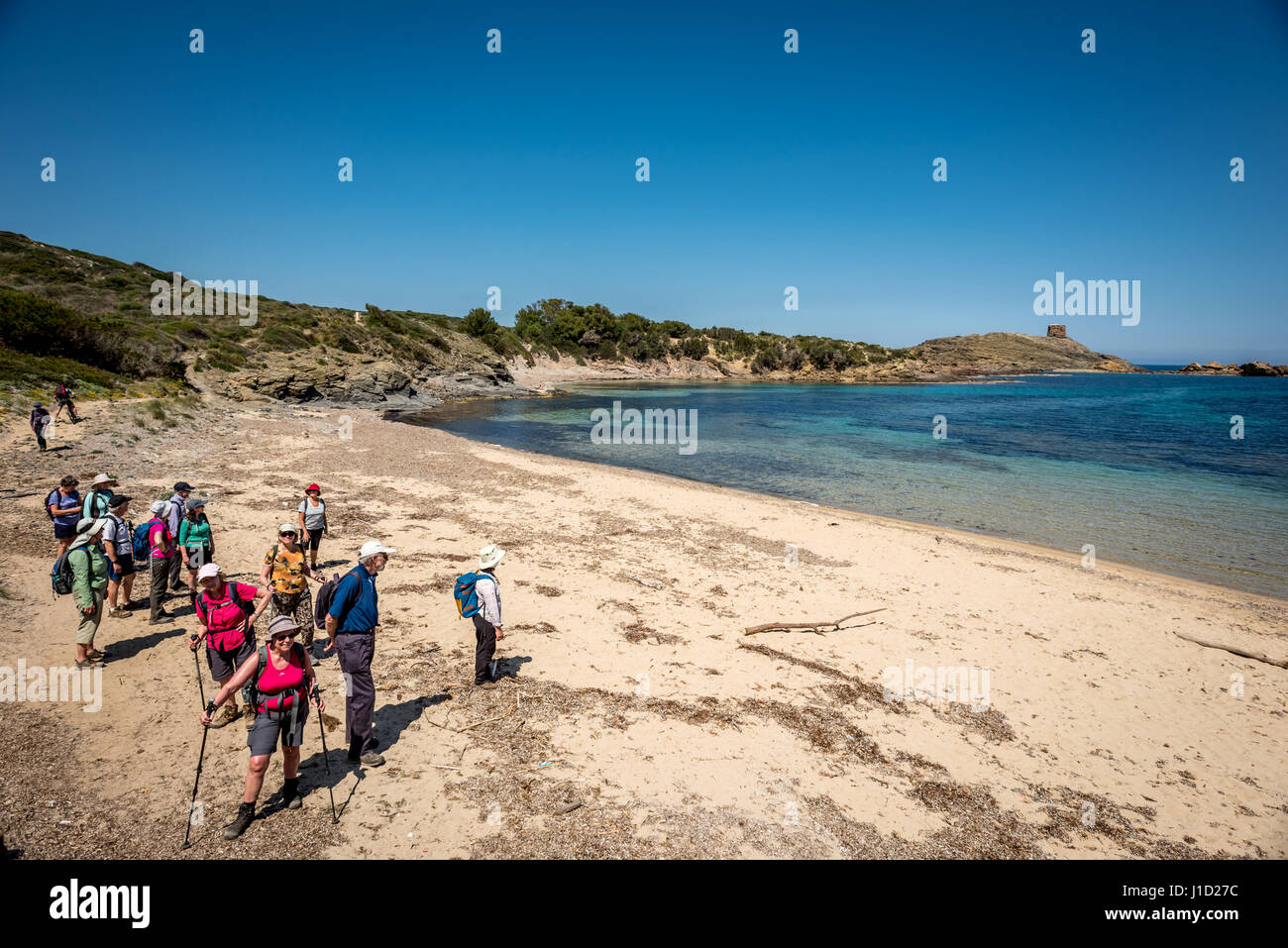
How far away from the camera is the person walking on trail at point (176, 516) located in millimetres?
8430

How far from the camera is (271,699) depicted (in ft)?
15.0

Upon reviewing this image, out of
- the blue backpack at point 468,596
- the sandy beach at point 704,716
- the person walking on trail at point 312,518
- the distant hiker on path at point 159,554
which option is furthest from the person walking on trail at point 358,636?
the person walking on trail at point 312,518

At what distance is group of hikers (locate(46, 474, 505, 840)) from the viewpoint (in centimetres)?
466

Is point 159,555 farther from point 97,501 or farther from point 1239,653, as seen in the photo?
point 1239,653

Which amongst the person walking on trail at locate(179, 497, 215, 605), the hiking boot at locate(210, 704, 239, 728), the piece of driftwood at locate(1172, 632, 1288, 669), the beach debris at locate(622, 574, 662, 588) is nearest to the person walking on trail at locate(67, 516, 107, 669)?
the person walking on trail at locate(179, 497, 215, 605)

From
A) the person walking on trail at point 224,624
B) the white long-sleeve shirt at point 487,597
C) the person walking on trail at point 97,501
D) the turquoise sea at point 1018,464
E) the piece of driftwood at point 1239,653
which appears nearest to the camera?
the person walking on trail at point 224,624

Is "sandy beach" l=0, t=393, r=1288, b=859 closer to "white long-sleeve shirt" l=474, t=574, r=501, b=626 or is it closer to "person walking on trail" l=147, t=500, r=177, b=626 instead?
"person walking on trail" l=147, t=500, r=177, b=626

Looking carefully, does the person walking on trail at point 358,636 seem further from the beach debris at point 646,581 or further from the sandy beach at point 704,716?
the beach debris at point 646,581

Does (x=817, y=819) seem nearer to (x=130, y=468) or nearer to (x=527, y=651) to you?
(x=527, y=651)

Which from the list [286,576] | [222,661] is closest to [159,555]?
[286,576]

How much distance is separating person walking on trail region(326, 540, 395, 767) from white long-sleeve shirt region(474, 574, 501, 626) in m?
1.44

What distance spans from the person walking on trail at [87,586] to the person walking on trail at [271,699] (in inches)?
149

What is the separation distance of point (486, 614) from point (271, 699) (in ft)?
8.45
